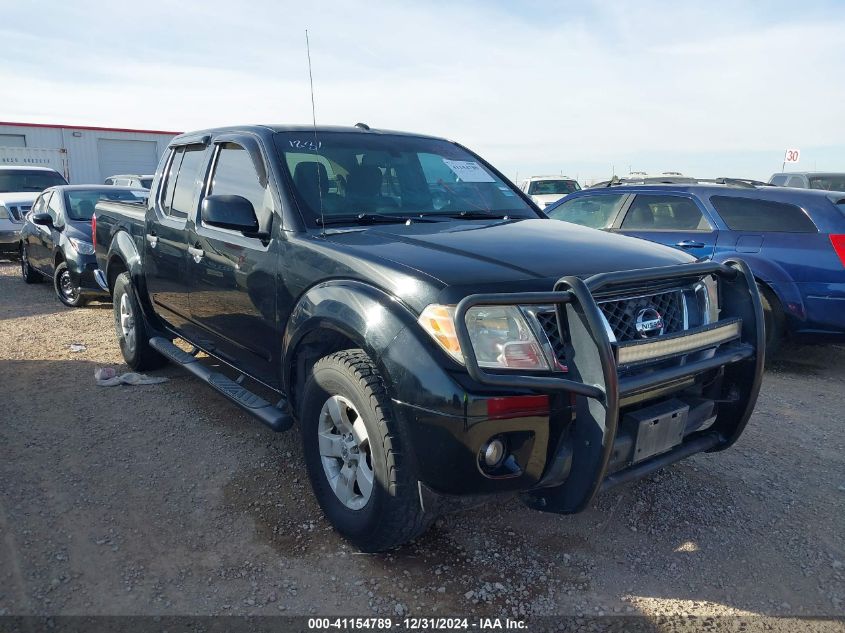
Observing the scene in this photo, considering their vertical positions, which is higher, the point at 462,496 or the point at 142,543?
the point at 462,496

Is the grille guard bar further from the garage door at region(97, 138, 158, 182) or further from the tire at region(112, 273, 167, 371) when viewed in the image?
the garage door at region(97, 138, 158, 182)

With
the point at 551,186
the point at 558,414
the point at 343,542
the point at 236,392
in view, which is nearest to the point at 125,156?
the point at 551,186

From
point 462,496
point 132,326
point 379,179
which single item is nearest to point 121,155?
point 132,326

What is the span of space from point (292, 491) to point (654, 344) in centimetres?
200

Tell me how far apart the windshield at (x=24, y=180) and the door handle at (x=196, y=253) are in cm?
1130

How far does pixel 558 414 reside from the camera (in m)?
2.38

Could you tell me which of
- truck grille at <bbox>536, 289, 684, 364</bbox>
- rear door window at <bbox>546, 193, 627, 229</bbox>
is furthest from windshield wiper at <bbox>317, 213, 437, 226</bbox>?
rear door window at <bbox>546, 193, 627, 229</bbox>

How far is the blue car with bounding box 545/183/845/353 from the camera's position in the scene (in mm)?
5336

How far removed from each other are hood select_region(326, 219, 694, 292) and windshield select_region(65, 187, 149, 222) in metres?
6.42

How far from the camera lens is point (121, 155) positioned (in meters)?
25.1

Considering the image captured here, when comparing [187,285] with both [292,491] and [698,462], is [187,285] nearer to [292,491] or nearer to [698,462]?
[292,491]

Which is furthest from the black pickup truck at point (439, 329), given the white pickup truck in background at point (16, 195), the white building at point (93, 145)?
the white building at point (93, 145)

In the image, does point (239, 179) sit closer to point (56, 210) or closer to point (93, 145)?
point (56, 210)

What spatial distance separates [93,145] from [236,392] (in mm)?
24300
